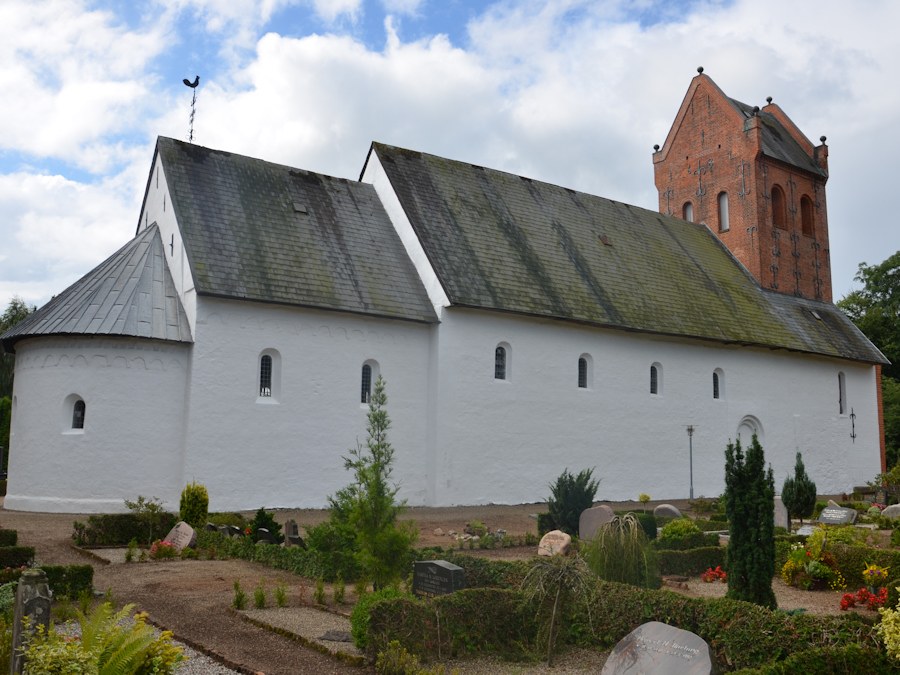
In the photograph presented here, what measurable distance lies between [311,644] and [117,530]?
7.56 metres

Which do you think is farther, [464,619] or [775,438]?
[775,438]

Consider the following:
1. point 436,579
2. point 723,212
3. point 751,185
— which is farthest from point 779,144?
point 436,579

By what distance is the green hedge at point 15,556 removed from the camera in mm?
9461

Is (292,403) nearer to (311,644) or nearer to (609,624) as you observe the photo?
(311,644)

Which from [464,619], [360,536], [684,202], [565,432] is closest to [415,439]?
[565,432]

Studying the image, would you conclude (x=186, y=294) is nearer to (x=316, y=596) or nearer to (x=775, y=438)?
(x=316, y=596)

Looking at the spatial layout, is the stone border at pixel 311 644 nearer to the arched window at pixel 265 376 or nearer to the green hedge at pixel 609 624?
the green hedge at pixel 609 624

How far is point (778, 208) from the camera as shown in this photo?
95.2 feet

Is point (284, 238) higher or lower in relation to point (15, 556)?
higher

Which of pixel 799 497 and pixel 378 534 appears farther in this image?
pixel 799 497

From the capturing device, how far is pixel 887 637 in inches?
220

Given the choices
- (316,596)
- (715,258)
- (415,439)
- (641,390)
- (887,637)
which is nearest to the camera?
(887,637)

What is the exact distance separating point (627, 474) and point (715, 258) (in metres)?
10.3

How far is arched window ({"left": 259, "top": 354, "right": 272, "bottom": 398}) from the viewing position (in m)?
17.1
